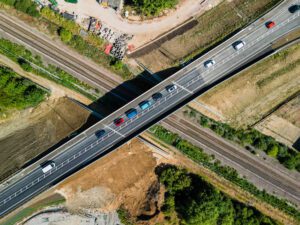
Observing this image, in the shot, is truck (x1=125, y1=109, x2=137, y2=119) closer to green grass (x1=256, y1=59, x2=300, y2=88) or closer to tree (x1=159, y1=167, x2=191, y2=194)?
tree (x1=159, y1=167, x2=191, y2=194)

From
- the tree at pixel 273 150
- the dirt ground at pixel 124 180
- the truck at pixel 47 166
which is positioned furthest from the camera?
the dirt ground at pixel 124 180

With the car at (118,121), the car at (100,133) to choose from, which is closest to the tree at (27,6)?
the car at (100,133)

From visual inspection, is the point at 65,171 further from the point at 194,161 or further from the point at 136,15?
the point at 136,15

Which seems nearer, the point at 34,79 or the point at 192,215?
the point at 192,215

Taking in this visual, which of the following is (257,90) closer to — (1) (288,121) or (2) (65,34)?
(1) (288,121)

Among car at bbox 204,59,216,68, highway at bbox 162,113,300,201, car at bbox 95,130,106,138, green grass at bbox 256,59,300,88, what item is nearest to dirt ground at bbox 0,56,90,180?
car at bbox 95,130,106,138

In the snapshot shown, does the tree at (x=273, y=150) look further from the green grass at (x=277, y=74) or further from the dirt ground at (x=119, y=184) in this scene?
the dirt ground at (x=119, y=184)

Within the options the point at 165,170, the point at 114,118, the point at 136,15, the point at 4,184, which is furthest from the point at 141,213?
the point at 136,15
